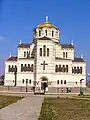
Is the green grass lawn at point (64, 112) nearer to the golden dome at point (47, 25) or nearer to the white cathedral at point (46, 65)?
the white cathedral at point (46, 65)

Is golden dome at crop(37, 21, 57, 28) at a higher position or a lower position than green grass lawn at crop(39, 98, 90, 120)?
higher

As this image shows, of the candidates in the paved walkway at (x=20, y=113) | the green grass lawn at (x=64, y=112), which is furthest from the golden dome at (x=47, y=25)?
the paved walkway at (x=20, y=113)

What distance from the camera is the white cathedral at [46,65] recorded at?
5969 cm

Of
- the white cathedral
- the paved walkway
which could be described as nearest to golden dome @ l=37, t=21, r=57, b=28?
the white cathedral

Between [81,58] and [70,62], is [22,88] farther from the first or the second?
[81,58]

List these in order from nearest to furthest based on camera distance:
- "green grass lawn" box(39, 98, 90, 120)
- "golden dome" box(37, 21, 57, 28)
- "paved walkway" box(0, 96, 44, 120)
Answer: "paved walkway" box(0, 96, 44, 120) < "green grass lawn" box(39, 98, 90, 120) < "golden dome" box(37, 21, 57, 28)

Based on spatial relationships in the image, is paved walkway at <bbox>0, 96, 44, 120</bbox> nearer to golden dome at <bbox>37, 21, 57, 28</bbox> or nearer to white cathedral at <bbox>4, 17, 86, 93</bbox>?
white cathedral at <bbox>4, 17, 86, 93</bbox>

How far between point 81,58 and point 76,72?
17.5 ft

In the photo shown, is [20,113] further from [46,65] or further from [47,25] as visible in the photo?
[47,25]

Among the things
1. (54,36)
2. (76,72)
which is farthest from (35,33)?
(76,72)

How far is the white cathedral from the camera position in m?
59.7

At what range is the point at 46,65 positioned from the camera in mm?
59688

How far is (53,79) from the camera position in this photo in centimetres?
6034

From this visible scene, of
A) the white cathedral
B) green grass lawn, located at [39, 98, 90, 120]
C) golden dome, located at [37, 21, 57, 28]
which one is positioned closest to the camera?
green grass lawn, located at [39, 98, 90, 120]
